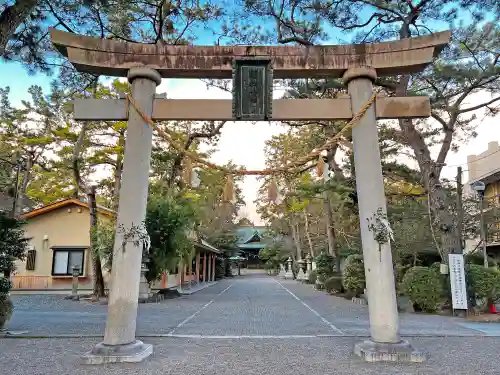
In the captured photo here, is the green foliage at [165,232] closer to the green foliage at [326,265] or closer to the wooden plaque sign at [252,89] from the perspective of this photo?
the green foliage at [326,265]

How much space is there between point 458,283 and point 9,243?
11.6 metres

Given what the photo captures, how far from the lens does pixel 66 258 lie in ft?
69.9

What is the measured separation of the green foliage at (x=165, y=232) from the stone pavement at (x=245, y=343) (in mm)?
4385

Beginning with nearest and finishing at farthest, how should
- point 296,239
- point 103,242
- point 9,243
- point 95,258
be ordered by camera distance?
point 9,243 → point 103,242 → point 95,258 → point 296,239

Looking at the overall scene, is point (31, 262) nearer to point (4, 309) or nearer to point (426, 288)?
point (4, 309)

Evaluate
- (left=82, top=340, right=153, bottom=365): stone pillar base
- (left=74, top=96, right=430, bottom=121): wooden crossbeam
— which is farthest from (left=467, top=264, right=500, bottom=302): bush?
(left=82, top=340, right=153, bottom=365): stone pillar base

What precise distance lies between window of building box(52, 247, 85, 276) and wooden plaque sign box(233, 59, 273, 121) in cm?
1767

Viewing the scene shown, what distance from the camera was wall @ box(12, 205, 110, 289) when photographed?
21.0 metres

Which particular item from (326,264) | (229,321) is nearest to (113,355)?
(229,321)

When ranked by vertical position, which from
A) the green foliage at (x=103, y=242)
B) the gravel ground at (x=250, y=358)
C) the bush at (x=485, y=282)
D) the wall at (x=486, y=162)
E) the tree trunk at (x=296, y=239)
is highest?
the wall at (x=486, y=162)

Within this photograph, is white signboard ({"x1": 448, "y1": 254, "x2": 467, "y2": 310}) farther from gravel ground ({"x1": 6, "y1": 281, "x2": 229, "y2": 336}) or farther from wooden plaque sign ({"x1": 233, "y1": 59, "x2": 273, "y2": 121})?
wooden plaque sign ({"x1": 233, "y1": 59, "x2": 273, "y2": 121})

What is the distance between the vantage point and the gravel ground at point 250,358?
534 centimetres

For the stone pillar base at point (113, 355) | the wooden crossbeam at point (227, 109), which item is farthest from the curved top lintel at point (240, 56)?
the stone pillar base at point (113, 355)

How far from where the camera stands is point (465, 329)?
31.0ft
